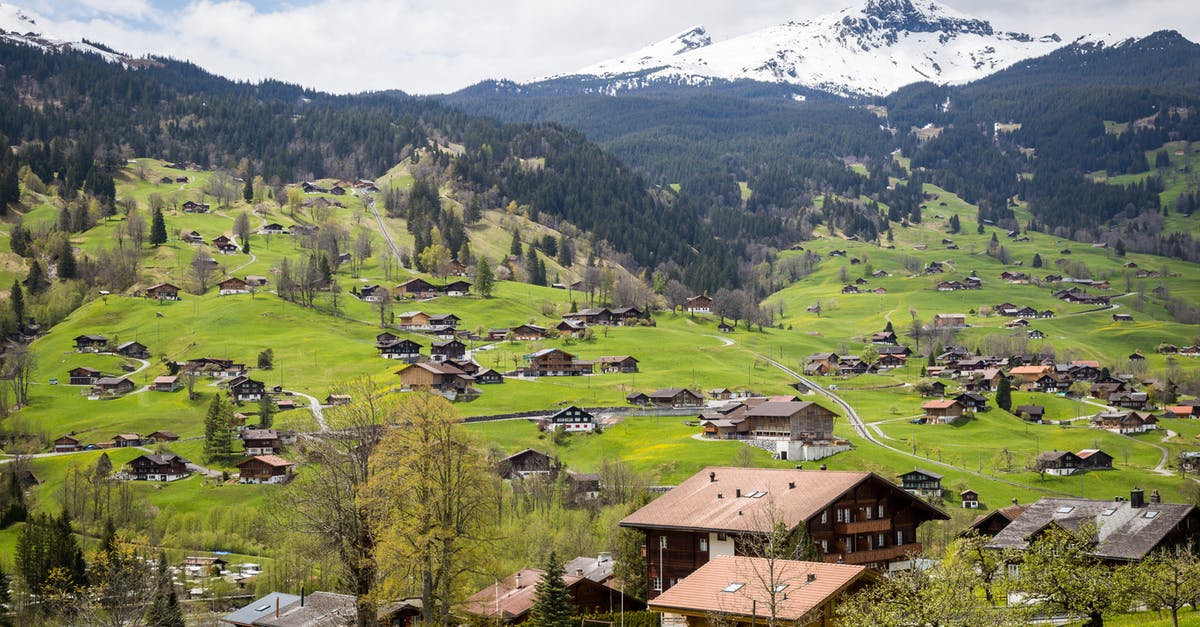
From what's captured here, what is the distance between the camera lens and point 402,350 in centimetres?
18050

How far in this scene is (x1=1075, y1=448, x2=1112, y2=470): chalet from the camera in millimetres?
135250

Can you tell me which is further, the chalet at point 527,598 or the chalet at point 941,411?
the chalet at point 941,411

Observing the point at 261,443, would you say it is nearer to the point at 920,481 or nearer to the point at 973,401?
→ the point at 920,481

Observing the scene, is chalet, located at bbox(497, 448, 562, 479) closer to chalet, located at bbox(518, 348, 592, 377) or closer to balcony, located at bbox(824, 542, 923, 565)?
chalet, located at bbox(518, 348, 592, 377)

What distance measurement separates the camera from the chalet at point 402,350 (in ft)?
588

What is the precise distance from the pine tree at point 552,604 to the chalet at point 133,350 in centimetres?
13959

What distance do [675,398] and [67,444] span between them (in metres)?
76.9

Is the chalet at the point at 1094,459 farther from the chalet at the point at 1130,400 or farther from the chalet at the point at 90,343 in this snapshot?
the chalet at the point at 90,343

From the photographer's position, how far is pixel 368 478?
5609cm

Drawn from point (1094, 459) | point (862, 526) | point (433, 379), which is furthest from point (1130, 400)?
point (862, 526)

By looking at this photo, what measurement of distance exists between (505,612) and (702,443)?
7155 cm

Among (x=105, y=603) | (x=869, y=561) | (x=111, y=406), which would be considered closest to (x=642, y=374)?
(x=111, y=406)

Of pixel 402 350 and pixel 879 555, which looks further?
pixel 402 350

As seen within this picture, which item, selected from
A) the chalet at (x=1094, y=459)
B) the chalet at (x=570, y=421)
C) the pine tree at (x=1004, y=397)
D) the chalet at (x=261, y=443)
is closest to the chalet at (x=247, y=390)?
the chalet at (x=261, y=443)
